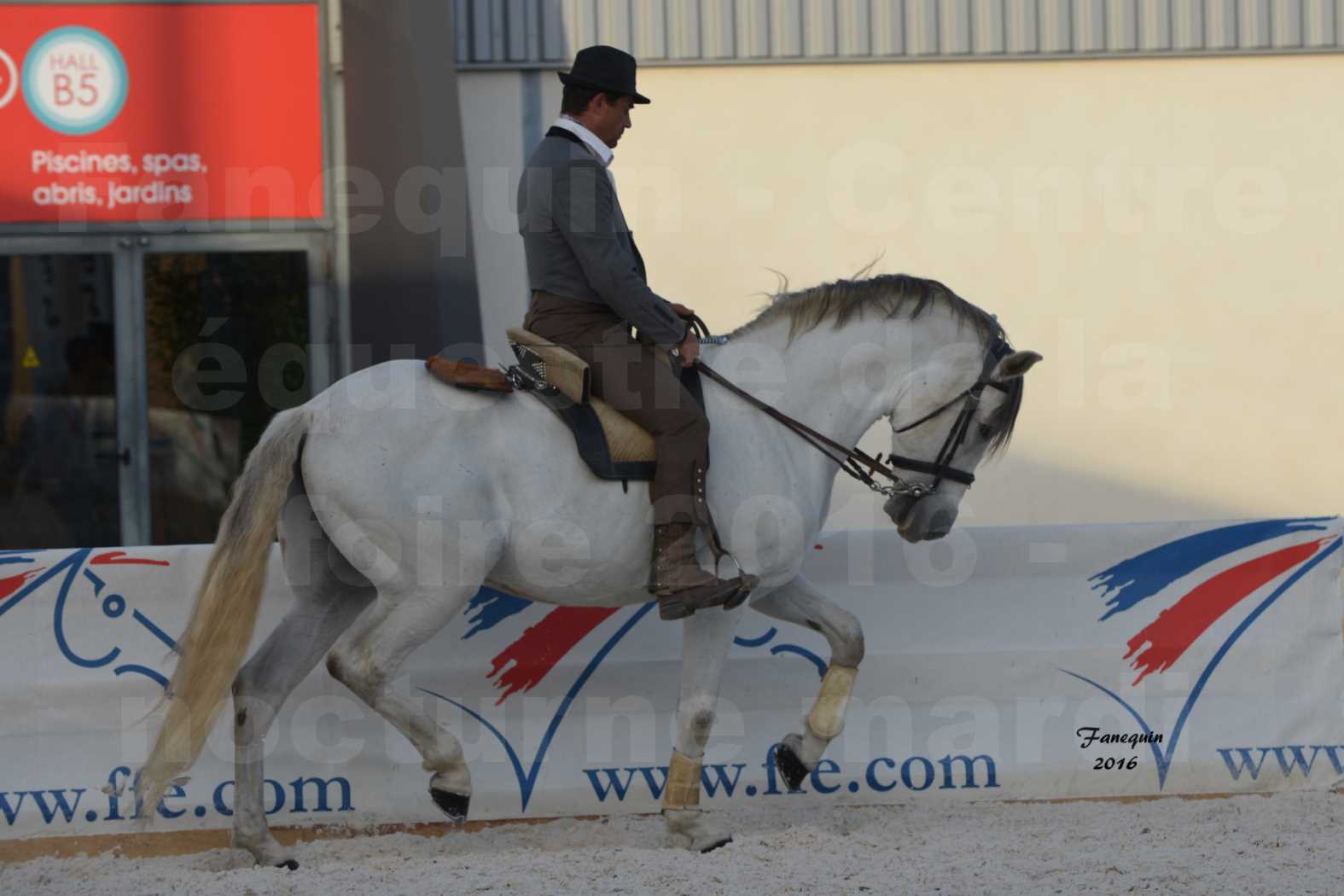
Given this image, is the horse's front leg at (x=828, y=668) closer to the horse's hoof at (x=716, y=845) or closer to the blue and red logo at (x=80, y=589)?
the horse's hoof at (x=716, y=845)

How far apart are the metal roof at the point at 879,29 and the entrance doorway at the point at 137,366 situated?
2134 mm

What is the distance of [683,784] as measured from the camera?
201 inches

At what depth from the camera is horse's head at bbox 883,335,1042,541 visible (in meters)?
5.25

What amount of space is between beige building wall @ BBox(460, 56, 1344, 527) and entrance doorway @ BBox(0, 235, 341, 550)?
2713 millimetres

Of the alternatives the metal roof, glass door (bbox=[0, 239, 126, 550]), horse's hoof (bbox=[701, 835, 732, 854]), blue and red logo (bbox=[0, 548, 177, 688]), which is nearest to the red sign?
glass door (bbox=[0, 239, 126, 550])

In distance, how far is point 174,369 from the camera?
11.2m

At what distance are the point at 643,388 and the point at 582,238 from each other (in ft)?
1.70

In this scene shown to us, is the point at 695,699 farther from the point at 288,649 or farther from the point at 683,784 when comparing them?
the point at 288,649

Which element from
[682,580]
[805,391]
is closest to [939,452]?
[805,391]

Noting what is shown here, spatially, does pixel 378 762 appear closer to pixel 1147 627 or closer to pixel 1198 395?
pixel 1147 627

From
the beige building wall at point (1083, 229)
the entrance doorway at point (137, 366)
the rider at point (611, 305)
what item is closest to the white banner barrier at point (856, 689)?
the rider at point (611, 305)

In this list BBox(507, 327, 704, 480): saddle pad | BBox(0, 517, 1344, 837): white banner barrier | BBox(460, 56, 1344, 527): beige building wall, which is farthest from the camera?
BBox(460, 56, 1344, 527): beige building wall

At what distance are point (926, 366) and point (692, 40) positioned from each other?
668 cm

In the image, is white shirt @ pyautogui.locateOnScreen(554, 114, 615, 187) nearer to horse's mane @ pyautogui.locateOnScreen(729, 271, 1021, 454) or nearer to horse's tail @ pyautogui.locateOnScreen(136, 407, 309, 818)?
horse's mane @ pyautogui.locateOnScreen(729, 271, 1021, 454)
